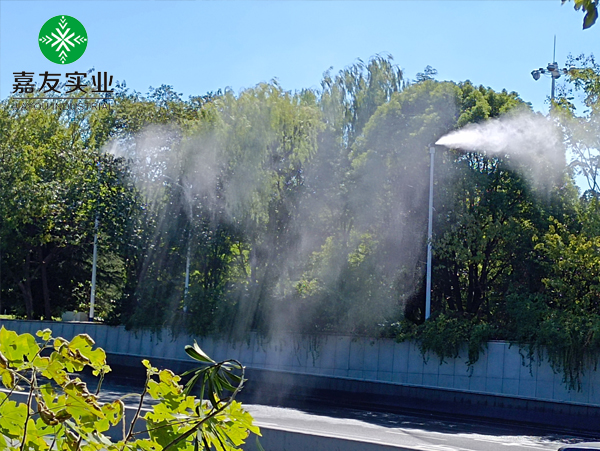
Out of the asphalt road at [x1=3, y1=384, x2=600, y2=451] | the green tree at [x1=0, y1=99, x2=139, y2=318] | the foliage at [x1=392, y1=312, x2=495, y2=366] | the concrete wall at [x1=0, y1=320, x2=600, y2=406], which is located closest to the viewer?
the asphalt road at [x1=3, y1=384, x2=600, y2=451]

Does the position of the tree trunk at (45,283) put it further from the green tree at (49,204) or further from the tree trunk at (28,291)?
the tree trunk at (28,291)

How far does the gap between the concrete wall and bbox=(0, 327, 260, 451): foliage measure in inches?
788

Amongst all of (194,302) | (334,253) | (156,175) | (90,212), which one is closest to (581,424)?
(334,253)

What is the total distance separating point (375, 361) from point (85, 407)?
2302 cm

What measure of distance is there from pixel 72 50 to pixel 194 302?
12.7 m

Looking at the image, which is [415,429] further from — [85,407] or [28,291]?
[28,291]

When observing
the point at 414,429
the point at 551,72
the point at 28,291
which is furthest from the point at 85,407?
the point at 28,291

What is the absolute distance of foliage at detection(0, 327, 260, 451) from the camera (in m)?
1.86

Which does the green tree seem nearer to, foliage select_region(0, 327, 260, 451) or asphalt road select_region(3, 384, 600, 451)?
asphalt road select_region(3, 384, 600, 451)

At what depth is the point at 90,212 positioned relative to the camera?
3419cm

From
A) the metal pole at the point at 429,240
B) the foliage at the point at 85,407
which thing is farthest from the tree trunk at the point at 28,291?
the foliage at the point at 85,407

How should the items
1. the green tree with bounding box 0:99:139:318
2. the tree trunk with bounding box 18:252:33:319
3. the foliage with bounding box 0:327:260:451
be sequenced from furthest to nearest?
the tree trunk with bounding box 18:252:33:319, the green tree with bounding box 0:99:139:318, the foliage with bounding box 0:327:260:451

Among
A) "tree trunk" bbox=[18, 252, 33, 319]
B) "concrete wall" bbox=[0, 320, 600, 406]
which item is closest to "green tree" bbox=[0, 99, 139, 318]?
"tree trunk" bbox=[18, 252, 33, 319]

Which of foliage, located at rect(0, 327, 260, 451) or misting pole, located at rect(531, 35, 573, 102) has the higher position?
misting pole, located at rect(531, 35, 573, 102)
